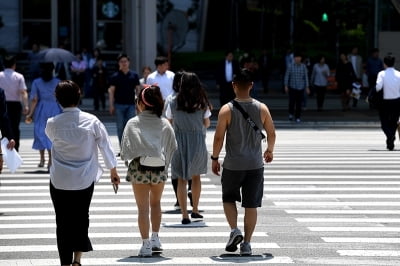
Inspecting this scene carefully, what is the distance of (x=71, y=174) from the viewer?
9.70 metres

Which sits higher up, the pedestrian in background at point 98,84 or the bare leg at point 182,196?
the bare leg at point 182,196

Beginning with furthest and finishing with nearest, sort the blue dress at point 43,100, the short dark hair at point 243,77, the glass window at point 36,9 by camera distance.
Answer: the glass window at point 36,9
the blue dress at point 43,100
the short dark hair at point 243,77

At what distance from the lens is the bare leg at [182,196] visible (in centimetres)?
1314

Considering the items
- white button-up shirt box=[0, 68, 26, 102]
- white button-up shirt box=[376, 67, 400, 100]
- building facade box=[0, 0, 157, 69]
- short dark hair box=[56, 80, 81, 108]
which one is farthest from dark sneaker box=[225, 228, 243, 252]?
building facade box=[0, 0, 157, 69]

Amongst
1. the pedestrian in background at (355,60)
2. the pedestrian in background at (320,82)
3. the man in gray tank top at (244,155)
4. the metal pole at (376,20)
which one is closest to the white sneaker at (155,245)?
the man in gray tank top at (244,155)

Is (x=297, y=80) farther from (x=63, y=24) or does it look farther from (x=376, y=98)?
(x=63, y=24)

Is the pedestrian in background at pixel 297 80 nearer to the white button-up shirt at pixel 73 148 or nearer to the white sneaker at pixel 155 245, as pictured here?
the white sneaker at pixel 155 245

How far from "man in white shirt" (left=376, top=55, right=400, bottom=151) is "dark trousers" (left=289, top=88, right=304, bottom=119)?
8.45 meters

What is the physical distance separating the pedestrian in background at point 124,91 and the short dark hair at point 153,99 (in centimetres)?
936

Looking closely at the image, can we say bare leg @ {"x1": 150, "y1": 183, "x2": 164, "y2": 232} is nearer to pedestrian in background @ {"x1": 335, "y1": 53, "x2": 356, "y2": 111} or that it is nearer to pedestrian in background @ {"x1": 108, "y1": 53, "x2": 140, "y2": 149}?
pedestrian in background @ {"x1": 108, "y1": 53, "x2": 140, "y2": 149}

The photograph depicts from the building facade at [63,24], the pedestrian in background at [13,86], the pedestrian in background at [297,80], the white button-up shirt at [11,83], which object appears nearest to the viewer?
the pedestrian in background at [13,86]

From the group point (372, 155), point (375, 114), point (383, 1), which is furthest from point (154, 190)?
point (383, 1)

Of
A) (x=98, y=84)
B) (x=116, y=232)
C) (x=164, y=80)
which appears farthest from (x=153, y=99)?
(x=98, y=84)

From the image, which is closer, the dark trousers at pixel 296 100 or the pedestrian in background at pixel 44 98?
the pedestrian in background at pixel 44 98
